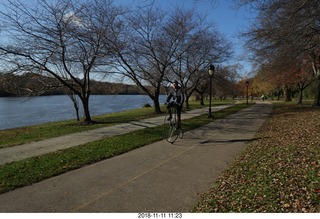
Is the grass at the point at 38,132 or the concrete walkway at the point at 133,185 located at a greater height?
the grass at the point at 38,132

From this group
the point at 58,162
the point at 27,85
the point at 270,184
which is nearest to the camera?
the point at 270,184

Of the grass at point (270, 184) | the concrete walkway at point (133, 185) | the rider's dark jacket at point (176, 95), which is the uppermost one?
the rider's dark jacket at point (176, 95)

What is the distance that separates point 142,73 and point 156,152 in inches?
606

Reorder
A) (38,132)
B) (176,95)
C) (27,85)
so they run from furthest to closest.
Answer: (27,85) → (38,132) → (176,95)

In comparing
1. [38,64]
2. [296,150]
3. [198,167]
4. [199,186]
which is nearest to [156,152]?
[198,167]

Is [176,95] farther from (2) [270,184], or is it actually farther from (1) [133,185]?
(2) [270,184]

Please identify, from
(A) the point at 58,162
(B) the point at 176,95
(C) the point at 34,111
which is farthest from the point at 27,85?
(C) the point at 34,111

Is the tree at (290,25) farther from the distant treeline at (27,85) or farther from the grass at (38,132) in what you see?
the distant treeline at (27,85)

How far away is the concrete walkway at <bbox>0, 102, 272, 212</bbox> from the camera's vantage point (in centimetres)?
394

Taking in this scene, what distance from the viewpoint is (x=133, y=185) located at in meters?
4.75

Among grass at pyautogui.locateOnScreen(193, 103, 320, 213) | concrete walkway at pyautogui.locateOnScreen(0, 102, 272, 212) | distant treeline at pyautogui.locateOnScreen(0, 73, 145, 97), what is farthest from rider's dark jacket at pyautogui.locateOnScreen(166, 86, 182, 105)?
distant treeline at pyautogui.locateOnScreen(0, 73, 145, 97)

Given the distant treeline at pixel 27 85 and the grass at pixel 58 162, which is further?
the distant treeline at pixel 27 85

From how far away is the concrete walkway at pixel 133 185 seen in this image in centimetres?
394

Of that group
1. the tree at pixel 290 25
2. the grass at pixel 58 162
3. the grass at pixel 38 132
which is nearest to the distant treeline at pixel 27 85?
the grass at pixel 38 132
